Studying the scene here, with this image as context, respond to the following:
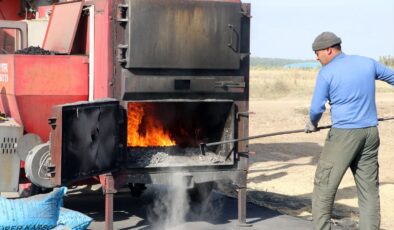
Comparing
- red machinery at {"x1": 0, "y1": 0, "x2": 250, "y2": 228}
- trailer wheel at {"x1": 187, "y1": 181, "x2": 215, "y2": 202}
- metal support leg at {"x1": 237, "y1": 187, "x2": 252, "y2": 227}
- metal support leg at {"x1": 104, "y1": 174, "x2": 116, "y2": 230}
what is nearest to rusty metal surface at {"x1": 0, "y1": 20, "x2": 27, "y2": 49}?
red machinery at {"x1": 0, "y1": 0, "x2": 250, "y2": 228}

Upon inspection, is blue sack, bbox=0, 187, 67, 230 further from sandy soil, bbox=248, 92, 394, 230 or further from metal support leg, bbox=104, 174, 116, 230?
sandy soil, bbox=248, 92, 394, 230

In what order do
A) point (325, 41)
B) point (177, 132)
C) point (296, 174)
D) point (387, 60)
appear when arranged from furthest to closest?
point (387, 60) → point (296, 174) → point (177, 132) → point (325, 41)

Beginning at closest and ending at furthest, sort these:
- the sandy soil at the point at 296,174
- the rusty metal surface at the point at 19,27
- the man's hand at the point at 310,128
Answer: the man's hand at the point at 310,128, the rusty metal surface at the point at 19,27, the sandy soil at the point at 296,174

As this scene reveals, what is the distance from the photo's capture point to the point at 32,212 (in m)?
6.66

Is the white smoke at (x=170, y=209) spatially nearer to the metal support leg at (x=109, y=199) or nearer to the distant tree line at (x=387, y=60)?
the metal support leg at (x=109, y=199)

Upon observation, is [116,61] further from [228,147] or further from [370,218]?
[370,218]

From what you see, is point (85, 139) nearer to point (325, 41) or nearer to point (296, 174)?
point (325, 41)

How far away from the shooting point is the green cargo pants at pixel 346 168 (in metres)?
6.52

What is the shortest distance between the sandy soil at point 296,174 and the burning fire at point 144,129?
200 cm

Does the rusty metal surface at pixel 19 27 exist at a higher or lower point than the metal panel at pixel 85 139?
higher

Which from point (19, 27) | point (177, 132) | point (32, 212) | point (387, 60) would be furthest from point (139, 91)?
point (387, 60)

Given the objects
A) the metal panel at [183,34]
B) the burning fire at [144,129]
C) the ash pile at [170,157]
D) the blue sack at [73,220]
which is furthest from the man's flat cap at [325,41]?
the blue sack at [73,220]

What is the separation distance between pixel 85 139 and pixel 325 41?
2.19 metres

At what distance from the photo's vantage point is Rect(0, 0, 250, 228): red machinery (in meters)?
7.07
